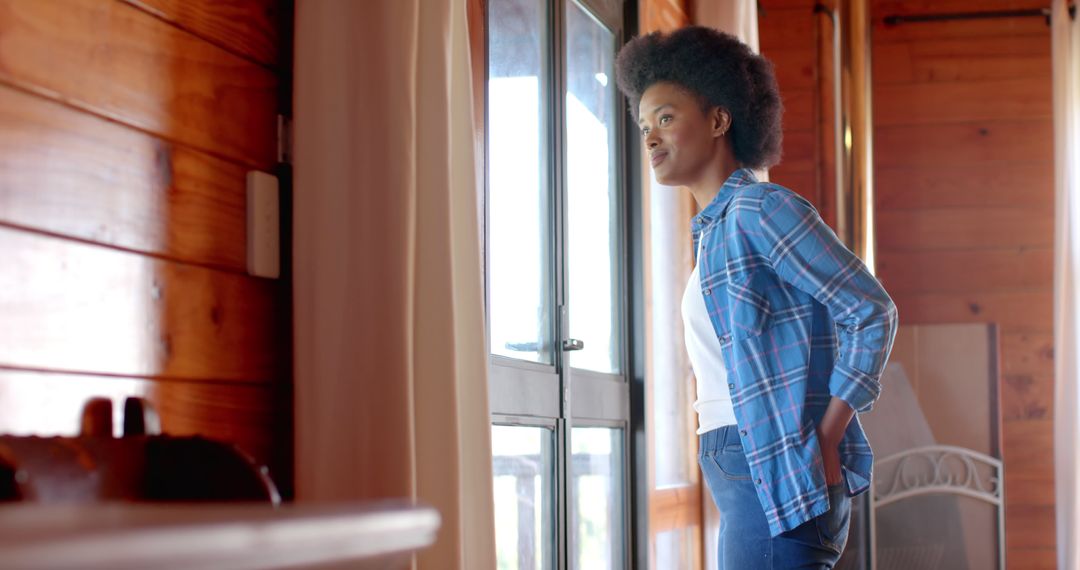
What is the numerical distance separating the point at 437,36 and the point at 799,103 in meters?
3.30

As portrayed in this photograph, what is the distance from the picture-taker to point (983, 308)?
4645 mm

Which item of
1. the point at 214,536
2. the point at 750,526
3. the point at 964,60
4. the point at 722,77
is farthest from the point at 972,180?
the point at 214,536

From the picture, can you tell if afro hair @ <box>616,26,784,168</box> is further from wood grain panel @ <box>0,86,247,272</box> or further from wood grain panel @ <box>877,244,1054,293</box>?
wood grain panel @ <box>877,244,1054,293</box>

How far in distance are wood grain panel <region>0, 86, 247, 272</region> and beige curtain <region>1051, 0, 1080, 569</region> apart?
3512 millimetres

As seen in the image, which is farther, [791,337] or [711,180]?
[711,180]

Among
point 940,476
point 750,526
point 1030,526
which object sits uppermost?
point 750,526

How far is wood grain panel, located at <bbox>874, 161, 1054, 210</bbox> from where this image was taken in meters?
4.66

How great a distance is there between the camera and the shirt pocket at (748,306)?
158cm

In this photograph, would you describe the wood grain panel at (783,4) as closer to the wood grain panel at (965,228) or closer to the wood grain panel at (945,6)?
the wood grain panel at (945,6)

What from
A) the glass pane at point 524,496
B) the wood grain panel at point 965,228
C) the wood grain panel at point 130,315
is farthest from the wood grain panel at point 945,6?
the wood grain panel at point 130,315

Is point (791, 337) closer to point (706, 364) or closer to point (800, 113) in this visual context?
point (706, 364)

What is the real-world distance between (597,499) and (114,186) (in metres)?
1.92

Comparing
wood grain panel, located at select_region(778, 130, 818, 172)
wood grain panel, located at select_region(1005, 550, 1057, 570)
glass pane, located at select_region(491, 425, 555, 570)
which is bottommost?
wood grain panel, located at select_region(1005, 550, 1057, 570)

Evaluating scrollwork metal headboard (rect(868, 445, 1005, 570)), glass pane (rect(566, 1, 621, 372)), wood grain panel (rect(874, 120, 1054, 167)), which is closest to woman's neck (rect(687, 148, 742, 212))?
glass pane (rect(566, 1, 621, 372))
